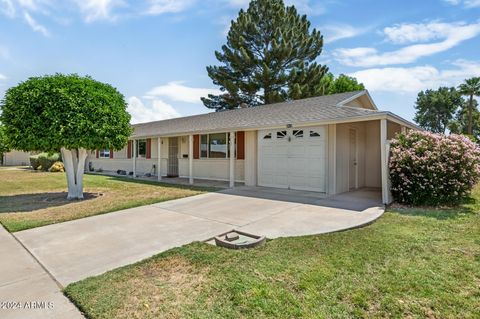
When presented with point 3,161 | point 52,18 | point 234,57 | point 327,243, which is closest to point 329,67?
point 234,57

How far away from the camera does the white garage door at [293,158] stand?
33.0ft

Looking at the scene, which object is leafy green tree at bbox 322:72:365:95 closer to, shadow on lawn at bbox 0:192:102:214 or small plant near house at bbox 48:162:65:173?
small plant near house at bbox 48:162:65:173

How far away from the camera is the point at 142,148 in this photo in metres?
19.1

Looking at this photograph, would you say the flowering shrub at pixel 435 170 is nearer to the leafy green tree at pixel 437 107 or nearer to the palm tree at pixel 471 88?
the palm tree at pixel 471 88

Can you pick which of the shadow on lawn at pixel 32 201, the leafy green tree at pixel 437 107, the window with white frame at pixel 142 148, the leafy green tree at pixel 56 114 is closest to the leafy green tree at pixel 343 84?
the window with white frame at pixel 142 148

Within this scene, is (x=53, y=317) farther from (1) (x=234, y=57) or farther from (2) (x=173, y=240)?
(1) (x=234, y=57)

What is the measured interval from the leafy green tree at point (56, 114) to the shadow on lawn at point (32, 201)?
5.80 ft

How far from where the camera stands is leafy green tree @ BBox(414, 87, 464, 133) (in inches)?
1869

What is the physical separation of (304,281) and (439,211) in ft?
18.2

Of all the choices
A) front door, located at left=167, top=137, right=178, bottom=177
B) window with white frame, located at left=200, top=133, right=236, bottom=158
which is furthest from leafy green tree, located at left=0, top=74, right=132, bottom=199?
front door, located at left=167, top=137, right=178, bottom=177

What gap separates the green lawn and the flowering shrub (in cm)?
287

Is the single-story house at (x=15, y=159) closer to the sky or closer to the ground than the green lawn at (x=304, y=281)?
closer to the sky

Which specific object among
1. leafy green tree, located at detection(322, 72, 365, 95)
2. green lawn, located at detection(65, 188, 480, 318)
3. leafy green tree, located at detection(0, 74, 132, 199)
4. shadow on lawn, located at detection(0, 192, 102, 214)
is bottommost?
green lawn, located at detection(65, 188, 480, 318)

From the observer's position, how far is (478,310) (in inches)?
112
